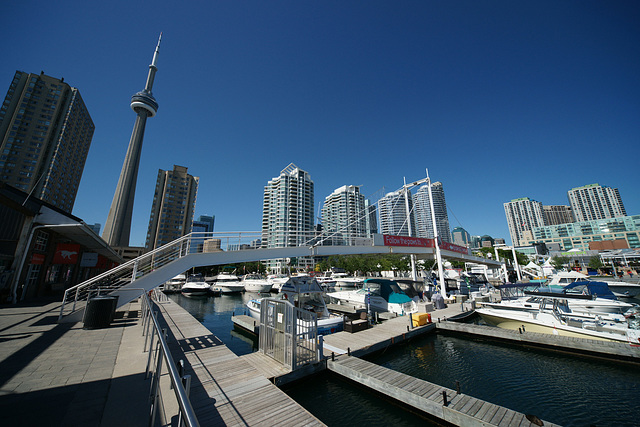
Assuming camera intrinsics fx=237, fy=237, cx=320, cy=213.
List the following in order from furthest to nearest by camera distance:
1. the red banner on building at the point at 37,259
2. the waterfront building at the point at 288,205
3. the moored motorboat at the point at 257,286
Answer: the waterfront building at the point at 288,205 → the moored motorboat at the point at 257,286 → the red banner on building at the point at 37,259

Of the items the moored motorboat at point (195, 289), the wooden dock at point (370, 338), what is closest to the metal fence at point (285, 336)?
the wooden dock at point (370, 338)

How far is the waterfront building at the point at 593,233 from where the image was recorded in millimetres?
124750

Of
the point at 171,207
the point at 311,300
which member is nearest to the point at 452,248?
the point at 311,300

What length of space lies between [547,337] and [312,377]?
42.1 ft

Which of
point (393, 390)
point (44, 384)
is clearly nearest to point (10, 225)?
point (44, 384)

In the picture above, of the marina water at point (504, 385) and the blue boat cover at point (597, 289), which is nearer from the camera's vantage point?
the marina water at point (504, 385)

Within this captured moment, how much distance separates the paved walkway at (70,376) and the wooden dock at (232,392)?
60.4 inches

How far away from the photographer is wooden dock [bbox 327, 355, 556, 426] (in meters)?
5.83

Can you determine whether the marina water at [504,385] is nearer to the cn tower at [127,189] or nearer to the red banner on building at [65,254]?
the red banner on building at [65,254]

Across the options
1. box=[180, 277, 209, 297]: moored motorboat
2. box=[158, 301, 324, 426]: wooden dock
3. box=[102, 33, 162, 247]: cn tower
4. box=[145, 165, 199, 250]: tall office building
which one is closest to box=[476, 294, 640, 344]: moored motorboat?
box=[158, 301, 324, 426]: wooden dock

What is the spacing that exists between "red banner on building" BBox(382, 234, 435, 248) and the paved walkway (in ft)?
60.8

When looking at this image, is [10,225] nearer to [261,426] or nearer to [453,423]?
[261,426]

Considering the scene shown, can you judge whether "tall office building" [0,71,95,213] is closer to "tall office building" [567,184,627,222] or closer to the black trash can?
the black trash can

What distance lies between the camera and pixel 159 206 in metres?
109
